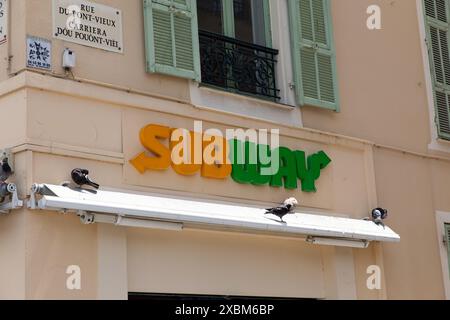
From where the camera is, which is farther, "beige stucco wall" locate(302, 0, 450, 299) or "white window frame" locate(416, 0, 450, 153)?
"white window frame" locate(416, 0, 450, 153)

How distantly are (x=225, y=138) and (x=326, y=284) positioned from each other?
1.85 meters

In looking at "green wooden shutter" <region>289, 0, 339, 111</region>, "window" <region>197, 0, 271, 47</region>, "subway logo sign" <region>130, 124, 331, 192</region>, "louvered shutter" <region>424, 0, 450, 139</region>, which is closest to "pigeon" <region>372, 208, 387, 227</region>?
"subway logo sign" <region>130, 124, 331, 192</region>

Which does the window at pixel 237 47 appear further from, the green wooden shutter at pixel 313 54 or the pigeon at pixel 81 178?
the pigeon at pixel 81 178

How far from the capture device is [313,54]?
10.3 m

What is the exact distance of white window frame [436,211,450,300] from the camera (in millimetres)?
11055

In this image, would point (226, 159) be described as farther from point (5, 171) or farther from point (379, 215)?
point (5, 171)

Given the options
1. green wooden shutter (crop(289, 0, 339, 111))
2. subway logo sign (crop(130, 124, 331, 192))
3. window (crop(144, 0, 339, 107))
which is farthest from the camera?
green wooden shutter (crop(289, 0, 339, 111))

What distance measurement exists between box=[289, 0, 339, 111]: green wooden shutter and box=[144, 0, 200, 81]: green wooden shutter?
4.28 ft

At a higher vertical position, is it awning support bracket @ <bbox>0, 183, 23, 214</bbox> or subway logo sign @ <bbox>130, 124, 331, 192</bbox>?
subway logo sign @ <bbox>130, 124, 331, 192</bbox>

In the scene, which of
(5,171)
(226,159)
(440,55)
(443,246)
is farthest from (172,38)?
(443,246)

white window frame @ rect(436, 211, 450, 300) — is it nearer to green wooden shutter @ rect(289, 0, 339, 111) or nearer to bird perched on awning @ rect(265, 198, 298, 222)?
green wooden shutter @ rect(289, 0, 339, 111)

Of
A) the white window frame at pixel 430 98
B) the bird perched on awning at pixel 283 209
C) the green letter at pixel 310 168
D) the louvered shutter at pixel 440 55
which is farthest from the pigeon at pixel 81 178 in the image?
the louvered shutter at pixel 440 55

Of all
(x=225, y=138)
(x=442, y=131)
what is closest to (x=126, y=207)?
(x=225, y=138)

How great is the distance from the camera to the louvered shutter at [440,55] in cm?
1158
